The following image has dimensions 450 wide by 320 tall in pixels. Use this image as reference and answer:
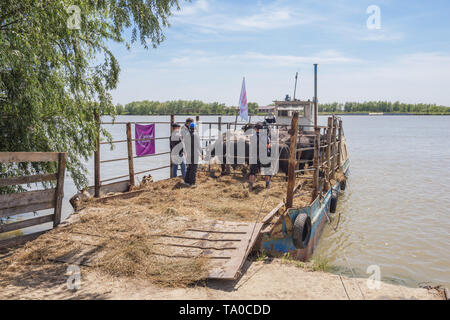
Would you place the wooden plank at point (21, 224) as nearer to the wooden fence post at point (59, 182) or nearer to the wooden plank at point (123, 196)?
the wooden fence post at point (59, 182)

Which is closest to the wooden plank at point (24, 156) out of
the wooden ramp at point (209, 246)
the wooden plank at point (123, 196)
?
the wooden ramp at point (209, 246)

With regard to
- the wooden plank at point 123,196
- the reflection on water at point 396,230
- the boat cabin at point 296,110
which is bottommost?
the reflection on water at point 396,230

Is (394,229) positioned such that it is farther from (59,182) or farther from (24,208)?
(24,208)

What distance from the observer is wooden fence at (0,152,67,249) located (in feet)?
19.8

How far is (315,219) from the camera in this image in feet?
28.3

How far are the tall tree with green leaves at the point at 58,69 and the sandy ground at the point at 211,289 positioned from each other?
3.39 metres

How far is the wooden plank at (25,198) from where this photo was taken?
6.07 meters

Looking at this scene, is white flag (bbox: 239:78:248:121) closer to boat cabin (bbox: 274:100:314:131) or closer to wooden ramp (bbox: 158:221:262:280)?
boat cabin (bbox: 274:100:314:131)

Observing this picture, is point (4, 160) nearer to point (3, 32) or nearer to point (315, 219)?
point (3, 32)

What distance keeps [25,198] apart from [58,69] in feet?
9.54

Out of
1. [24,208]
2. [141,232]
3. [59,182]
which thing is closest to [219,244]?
[141,232]

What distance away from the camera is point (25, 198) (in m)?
6.38

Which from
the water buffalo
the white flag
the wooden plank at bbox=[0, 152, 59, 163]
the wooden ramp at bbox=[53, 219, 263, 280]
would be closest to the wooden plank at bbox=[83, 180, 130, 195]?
the wooden plank at bbox=[0, 152, 59, 163]
